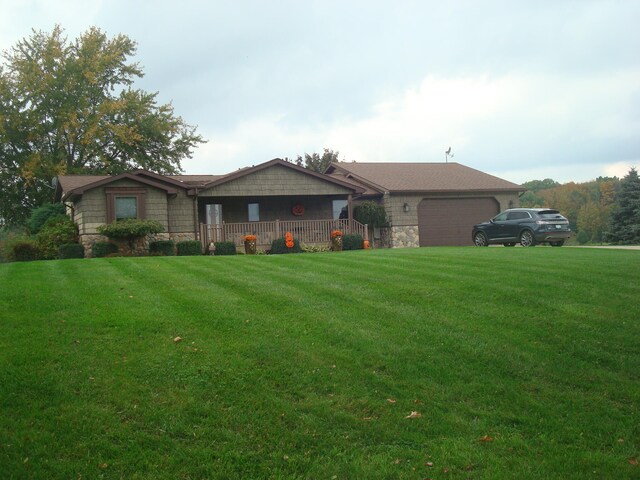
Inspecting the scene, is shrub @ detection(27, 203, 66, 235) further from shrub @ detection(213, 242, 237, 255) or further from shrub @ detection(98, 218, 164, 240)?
shrub @ detection(213, 242, 237, 255)

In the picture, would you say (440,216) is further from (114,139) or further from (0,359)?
(0,359)

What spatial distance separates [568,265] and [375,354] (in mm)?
6753

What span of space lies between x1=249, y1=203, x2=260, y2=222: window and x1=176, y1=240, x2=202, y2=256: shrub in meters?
4.77

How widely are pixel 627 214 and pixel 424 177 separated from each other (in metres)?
11.7

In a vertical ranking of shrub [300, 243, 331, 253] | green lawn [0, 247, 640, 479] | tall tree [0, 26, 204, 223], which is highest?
tall tree [0, 26, 204, 223]

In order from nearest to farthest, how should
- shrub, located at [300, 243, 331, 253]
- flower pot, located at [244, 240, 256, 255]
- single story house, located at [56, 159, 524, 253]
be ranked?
single story house, located at [56, 159, 524, 253]
flower pot, located at [244, 240, 256, 255]
shrub, located at [300, 243, 331, 253]

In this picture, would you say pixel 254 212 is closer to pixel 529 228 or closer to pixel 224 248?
pixel 224 248

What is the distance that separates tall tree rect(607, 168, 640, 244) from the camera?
105 ft

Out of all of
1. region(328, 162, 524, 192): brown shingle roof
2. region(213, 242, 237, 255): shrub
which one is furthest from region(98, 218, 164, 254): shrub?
region(328, 162, 524, 192): brown shingle roof

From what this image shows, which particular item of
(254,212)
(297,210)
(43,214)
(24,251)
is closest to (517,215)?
(297,210)

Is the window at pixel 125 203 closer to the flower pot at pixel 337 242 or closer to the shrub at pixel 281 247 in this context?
the shrub at pixel 281 247

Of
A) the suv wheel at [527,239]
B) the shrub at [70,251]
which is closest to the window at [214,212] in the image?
the shrub at [70,251]

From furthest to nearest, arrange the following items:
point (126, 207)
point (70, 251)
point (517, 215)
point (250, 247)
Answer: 1. point (250, 247)
2. point (126, 207)
3. point (517, 215)
4. point (70, 251)

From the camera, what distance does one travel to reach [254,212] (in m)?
27.0
